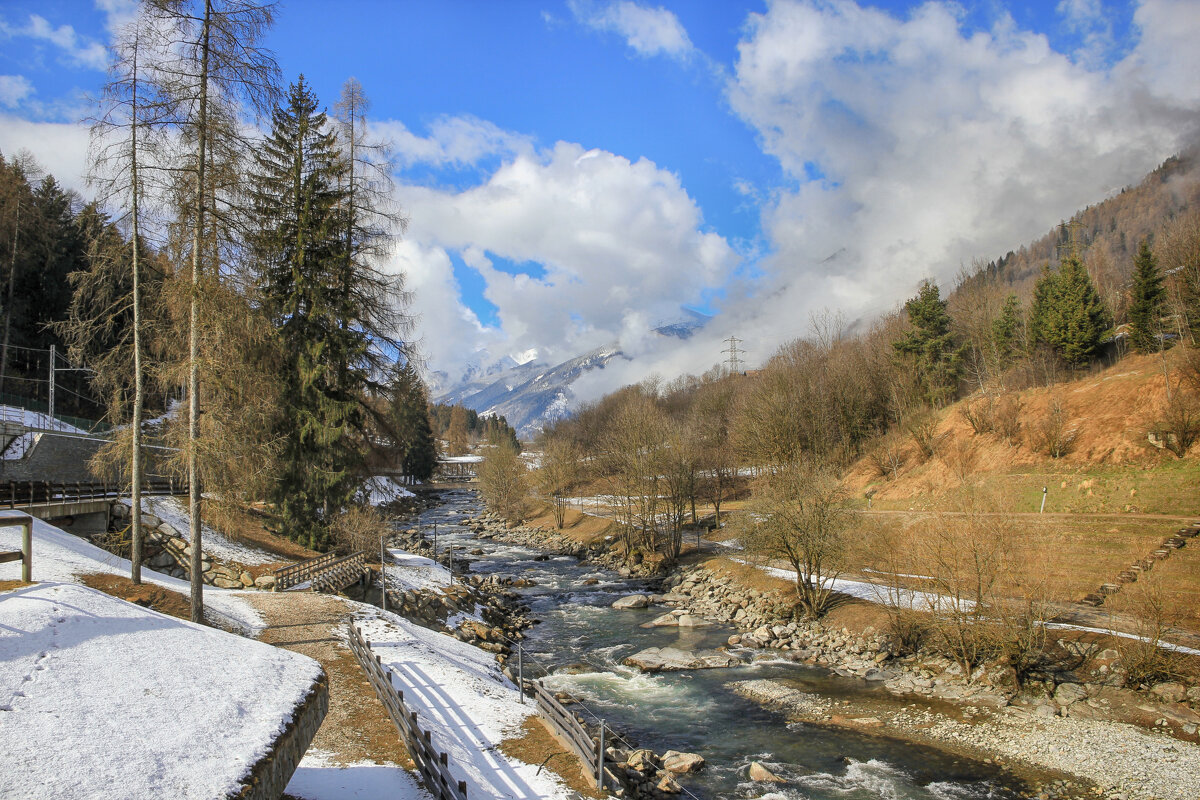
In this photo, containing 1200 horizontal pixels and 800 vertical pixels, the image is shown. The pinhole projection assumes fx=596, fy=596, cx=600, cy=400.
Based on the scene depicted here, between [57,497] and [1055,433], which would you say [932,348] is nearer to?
[1055,433]

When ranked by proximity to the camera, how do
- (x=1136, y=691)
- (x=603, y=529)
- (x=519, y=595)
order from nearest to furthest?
(x=1136, y=691)
(x=519, y=595)
(x=603, y=529)

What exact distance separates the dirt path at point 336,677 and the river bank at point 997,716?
12.4 m

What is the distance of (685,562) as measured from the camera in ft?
131

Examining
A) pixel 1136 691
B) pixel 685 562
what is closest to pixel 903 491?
pixel 685 562

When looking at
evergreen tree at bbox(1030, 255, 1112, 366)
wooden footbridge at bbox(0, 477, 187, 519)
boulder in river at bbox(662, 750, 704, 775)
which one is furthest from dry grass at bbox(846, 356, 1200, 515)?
wooden footbridge at bbox(0, 477, 187, 519)

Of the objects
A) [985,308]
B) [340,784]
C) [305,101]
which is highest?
[305,101]

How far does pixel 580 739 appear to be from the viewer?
42.7ft

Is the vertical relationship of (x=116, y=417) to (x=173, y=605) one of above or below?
above

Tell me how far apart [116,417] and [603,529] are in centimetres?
4084

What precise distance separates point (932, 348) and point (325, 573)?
57.0 m

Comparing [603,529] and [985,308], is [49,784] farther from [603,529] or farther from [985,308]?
[985,308]

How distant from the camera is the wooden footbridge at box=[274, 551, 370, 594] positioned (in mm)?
22000

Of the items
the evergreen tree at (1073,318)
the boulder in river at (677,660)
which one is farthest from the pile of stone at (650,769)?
the evergreen tree at (1073,318)

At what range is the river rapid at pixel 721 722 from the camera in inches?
573
